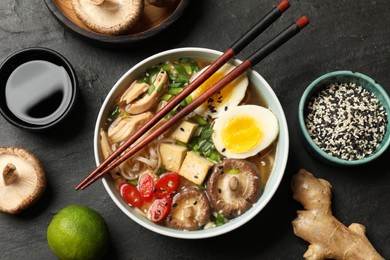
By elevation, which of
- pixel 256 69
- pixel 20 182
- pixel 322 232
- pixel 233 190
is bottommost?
pixel 322 232

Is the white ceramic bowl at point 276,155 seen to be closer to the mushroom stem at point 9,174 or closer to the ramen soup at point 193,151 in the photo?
the ramen soup at point 193,151

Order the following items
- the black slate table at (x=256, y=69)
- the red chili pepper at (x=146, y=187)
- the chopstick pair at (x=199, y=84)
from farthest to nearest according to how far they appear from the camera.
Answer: the black slate table at (x=256, y=69)
the red chili pepper at (x=146, y=187)
the chopstick pair at (x=199, y=84)

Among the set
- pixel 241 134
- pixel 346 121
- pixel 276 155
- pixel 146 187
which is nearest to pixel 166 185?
pixel 146 187

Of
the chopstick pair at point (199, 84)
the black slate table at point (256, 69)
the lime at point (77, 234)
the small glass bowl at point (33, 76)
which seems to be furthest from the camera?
the black slate table at point (256, 69)

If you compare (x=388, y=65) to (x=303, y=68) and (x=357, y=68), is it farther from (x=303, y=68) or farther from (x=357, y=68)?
(x=303, y=68)

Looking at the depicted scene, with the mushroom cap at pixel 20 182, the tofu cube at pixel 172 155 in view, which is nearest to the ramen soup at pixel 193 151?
the tofu cube at pixel 172 155

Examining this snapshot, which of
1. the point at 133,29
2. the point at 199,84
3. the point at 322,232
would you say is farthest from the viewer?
the point at 133,29

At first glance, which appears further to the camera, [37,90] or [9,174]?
[37,90]

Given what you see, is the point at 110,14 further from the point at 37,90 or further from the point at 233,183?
the point at 233,183

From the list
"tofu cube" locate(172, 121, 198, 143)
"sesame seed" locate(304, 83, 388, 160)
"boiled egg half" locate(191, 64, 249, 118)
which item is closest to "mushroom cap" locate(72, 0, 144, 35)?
"boiled egg half" locate(191, 64, 249, 118)
